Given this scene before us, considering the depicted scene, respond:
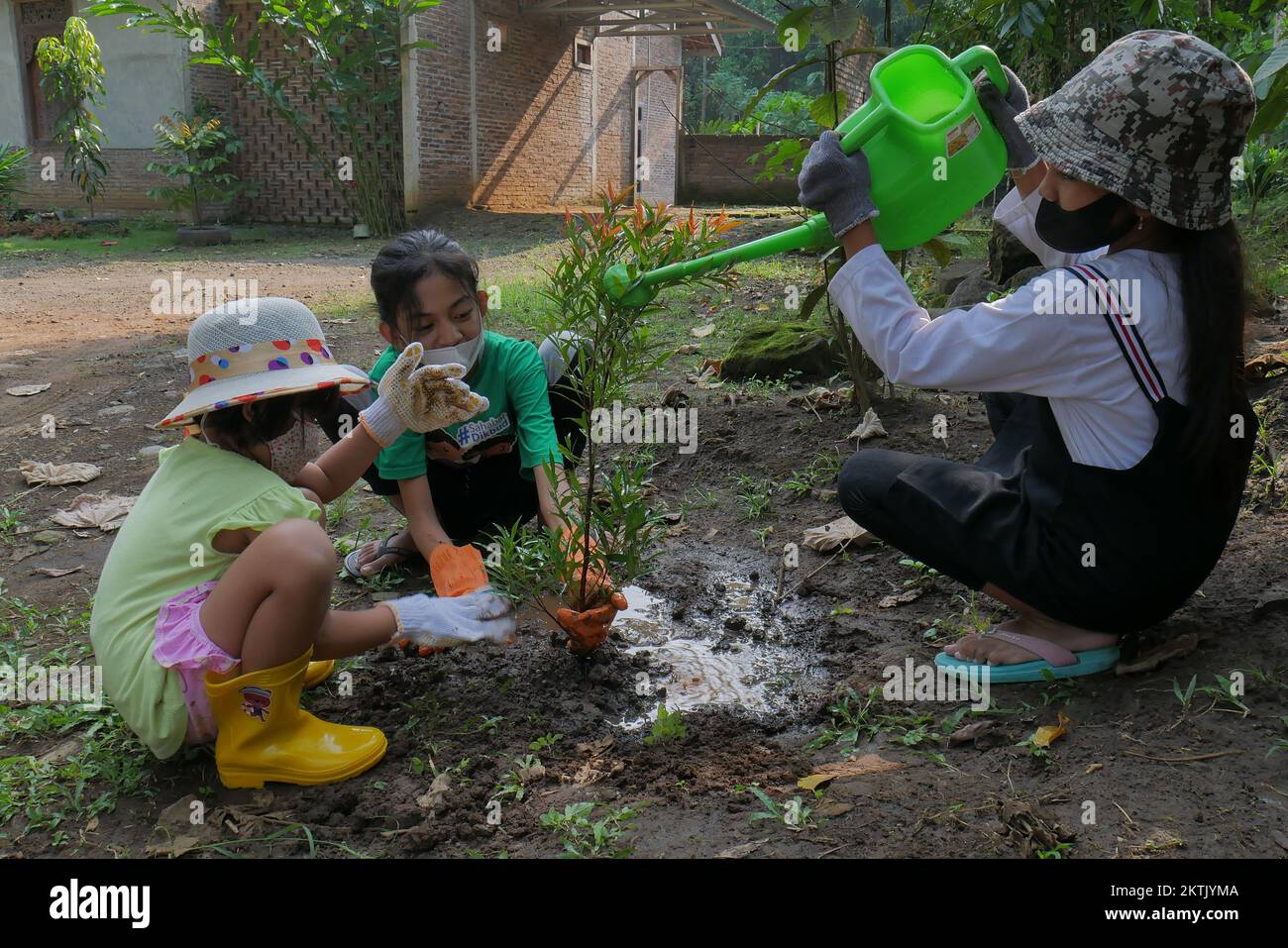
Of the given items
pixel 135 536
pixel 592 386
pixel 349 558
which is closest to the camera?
pixel 135 536

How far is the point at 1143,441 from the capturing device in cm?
201

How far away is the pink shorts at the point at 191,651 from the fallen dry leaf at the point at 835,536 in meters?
1.85

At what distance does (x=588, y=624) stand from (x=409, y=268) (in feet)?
3.67

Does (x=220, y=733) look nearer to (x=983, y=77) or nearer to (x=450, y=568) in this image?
(x=450, y=568)

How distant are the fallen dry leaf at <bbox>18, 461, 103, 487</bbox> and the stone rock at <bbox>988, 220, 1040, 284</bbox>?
4.58 m

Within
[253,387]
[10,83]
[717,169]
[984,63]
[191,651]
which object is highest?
[10,83]

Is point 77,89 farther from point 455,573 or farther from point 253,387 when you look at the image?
point 253,387

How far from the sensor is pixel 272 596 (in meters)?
1.97

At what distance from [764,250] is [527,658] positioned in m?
1.22

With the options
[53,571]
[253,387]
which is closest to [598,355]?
[253,387]

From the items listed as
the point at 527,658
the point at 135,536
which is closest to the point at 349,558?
the point at 527,658

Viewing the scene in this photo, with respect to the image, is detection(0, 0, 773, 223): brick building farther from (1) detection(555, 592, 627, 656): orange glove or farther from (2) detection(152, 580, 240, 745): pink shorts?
(2) detection(152, 580, 240, 745): pink shorts

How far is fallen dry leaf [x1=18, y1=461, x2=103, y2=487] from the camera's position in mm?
4004

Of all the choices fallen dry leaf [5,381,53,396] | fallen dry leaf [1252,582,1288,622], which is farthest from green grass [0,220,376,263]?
fallen dry leaf [1252,582,1288,622]
